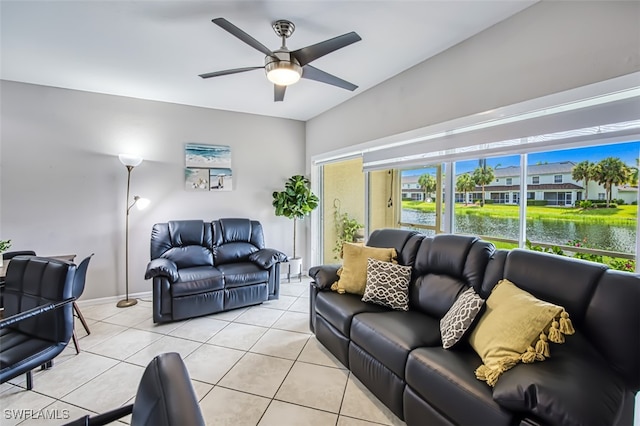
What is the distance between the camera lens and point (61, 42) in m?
2.54

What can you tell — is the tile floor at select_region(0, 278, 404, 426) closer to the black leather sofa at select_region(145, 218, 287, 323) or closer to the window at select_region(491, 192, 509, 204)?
the black leather sofa at select_region(145, 218, 287, 323)

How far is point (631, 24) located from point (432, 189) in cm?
178

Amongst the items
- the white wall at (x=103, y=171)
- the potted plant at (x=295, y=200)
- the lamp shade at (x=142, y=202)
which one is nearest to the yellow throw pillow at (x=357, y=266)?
the potted plant at (x=295, y=200)

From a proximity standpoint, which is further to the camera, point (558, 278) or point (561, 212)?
point (561, 212)

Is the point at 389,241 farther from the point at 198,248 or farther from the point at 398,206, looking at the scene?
the point at 198,248

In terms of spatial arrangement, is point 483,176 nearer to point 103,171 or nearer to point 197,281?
point 197,281

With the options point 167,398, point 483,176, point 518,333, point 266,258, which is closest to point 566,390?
point 518,333

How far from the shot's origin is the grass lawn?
182 cm

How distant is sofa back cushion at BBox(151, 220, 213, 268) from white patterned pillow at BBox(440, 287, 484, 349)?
119 inches

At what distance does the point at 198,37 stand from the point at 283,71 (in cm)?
88

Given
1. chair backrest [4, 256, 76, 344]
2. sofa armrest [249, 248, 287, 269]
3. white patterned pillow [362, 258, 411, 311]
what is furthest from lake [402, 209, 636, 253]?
chair backrest [4, 256, 76, 344]

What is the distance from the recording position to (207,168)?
4477 mm

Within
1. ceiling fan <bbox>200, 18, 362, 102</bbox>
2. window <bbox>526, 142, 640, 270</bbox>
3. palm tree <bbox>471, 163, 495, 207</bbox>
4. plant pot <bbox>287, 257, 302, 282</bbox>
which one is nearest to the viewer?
window <bbox>526, 142, 640, 270</bbox>

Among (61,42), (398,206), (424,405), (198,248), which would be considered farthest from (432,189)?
(61,42)
